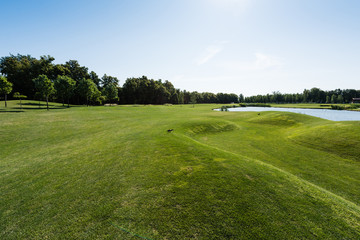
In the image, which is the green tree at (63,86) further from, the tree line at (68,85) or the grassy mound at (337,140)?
the grassy mound at (337,140)

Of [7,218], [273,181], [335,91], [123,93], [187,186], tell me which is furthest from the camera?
Result: [335,91]

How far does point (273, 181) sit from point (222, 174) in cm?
258

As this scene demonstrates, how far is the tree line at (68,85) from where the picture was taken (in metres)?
53.5

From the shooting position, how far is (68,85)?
5562 cm

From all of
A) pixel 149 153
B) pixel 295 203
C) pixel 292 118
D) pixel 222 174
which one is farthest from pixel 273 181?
pixel 292 118

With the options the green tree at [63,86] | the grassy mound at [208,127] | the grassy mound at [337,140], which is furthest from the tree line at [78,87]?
the grassy mound at [337,140]

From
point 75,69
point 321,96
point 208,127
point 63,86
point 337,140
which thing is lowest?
point 337,140

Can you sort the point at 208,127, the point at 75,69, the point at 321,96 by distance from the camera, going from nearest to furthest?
the point at 208,127
the point at 75,69
the point at 321,96

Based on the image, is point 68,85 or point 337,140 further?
point 68,85

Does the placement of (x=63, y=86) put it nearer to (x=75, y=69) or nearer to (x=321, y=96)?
(x=75, y=69)

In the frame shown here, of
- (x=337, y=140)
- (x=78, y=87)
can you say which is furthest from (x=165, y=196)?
(x=78, y=87)

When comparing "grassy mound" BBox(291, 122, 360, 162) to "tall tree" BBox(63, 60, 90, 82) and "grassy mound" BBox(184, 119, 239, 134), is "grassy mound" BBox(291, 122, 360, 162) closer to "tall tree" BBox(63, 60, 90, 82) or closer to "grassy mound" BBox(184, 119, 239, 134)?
"grassy mound" BBox(184, 119, 239, 134)

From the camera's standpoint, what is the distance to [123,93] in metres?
106

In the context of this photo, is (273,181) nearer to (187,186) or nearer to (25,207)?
(187,186)
